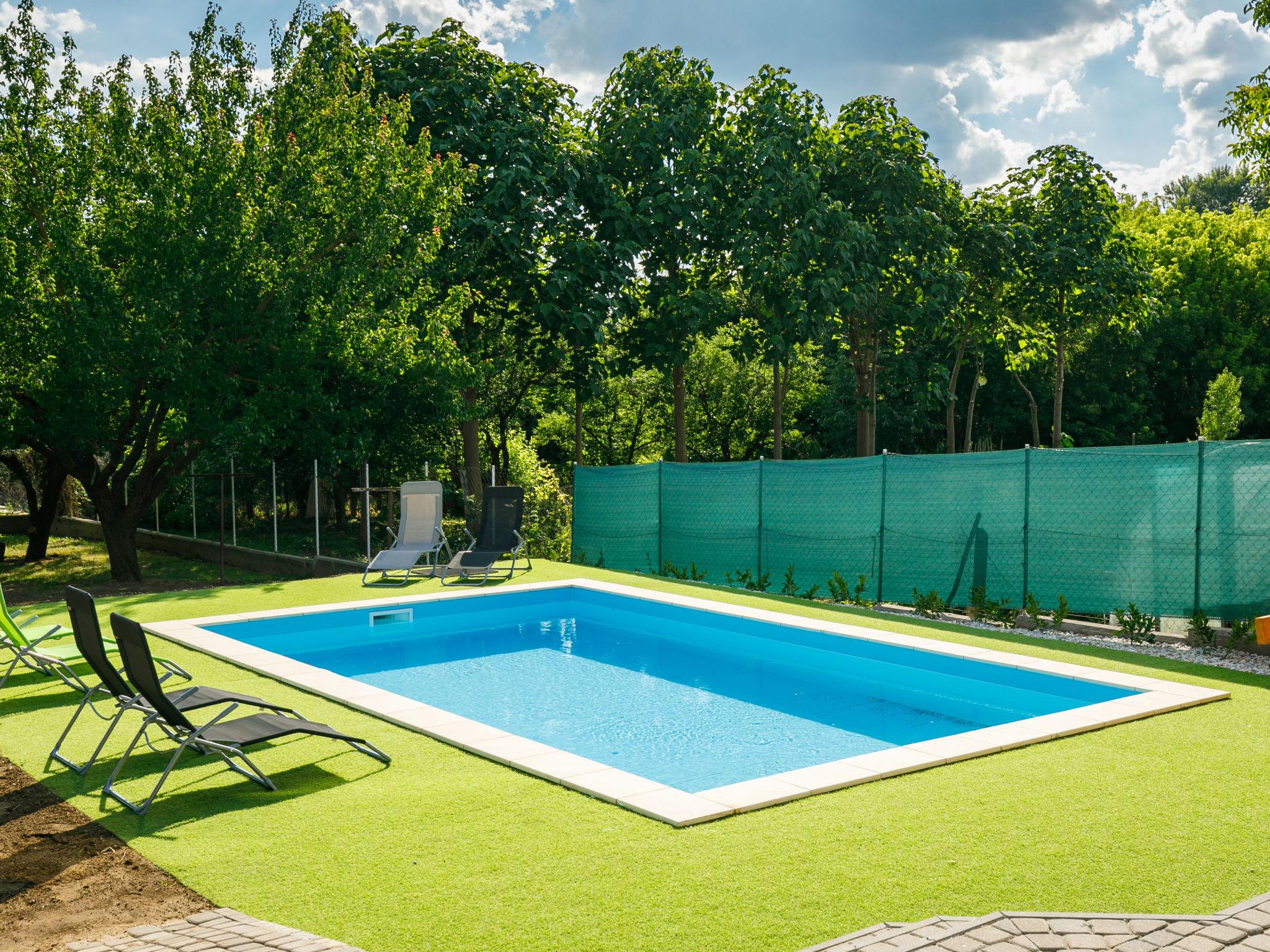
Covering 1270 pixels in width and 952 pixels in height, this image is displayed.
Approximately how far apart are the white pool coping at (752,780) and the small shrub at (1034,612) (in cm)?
196

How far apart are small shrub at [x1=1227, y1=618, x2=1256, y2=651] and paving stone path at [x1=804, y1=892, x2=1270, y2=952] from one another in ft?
20.8

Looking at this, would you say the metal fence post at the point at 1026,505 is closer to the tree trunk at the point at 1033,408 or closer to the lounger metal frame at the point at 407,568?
the lounger metal frame at the point at 407,568

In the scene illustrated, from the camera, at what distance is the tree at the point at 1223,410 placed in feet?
111

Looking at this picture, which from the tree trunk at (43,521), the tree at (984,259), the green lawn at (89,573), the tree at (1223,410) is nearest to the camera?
the green lawn at (89,573)

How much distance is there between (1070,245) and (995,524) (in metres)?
14.7

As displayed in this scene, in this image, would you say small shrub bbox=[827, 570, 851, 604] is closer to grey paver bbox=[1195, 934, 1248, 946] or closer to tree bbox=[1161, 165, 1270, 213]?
grey paver bbox=[1195, 934, 1248, 946]

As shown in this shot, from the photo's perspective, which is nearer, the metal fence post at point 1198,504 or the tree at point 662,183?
the metal fence post at point 1198,504

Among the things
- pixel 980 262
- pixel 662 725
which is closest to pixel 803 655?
pixel 662 725

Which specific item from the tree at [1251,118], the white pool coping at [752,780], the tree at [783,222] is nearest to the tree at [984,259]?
the tree at [783,222]

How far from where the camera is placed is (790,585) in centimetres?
1342

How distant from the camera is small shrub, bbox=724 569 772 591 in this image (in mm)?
13742

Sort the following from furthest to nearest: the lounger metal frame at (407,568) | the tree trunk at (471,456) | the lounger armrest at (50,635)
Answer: the tree trunk at (471,456) < the lounger metal frame at (407,568) < the lounger armrest at (50,635)

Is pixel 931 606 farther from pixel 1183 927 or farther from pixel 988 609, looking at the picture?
pixel 1183 927

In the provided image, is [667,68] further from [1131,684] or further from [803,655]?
[1131,684]
